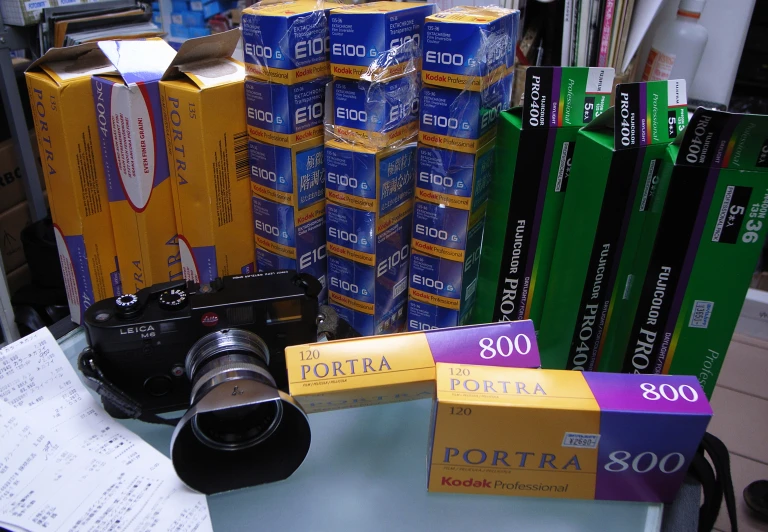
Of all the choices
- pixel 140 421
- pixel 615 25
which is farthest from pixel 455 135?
pixel 615 25

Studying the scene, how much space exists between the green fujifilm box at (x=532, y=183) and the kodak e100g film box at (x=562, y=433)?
202 mm

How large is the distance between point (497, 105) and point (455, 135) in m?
0.08

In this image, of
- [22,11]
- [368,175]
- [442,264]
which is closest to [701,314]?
[442,264]

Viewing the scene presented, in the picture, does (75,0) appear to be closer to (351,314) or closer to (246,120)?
(246,120)

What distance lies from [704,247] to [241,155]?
0.58 metres

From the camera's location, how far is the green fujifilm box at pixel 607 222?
64cm

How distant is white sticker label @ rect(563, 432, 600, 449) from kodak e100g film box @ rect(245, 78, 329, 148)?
18.8 inches

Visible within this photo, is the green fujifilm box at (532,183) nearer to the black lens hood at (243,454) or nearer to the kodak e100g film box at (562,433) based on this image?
the kodak e100g film box at (562,433)

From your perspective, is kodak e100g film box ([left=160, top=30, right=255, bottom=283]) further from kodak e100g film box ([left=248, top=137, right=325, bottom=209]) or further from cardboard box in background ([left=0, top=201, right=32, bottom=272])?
cardboard box in background ([left=0, top=201, right=32, bottom=272])

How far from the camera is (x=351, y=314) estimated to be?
85 centimetres

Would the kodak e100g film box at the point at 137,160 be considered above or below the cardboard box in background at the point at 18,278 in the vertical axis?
above

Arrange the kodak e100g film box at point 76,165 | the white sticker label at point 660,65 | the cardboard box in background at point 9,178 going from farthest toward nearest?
1. the cardboard box in background at point 9,178
2. the white sticker label at point 660,65
3. the kodak e100g film box at point 76,165

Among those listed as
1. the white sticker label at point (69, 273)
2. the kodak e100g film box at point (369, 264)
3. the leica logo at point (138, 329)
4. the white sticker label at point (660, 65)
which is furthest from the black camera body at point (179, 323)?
the white sticker label at point (660, 65)

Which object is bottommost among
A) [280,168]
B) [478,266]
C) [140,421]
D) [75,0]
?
[140,421]
